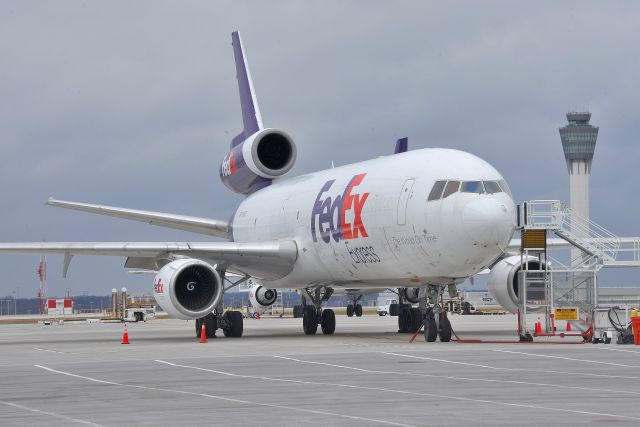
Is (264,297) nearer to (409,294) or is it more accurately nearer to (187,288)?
(409,294)

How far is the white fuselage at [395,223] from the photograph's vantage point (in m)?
24.2

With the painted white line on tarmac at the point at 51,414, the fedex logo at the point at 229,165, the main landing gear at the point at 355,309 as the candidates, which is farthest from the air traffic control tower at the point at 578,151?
the painted white line on tarmac at the point at 51,414

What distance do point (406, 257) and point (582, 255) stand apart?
5789 mm

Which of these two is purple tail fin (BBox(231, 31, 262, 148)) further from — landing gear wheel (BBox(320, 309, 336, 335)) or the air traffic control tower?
the air traffic control tower

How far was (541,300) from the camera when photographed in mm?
26859

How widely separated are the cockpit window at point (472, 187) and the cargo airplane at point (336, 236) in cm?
2

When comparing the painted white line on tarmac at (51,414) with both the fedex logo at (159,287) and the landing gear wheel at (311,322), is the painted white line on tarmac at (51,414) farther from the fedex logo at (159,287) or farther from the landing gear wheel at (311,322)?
the landing gear wheel at (311,322)

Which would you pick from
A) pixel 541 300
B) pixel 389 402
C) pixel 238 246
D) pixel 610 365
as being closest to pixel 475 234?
pixel 541 300

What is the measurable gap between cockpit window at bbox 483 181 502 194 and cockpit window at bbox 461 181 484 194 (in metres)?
0.12

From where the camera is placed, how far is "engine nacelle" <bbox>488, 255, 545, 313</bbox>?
29484mm

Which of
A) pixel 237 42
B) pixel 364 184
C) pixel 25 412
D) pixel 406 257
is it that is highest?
pixel 237 42

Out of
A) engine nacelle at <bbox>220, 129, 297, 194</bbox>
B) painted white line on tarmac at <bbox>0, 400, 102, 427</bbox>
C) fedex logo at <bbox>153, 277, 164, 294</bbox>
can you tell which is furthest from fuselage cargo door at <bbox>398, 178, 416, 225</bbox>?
painted white line on tarmac at <bbox>0, 400, 102, 427</bbox>

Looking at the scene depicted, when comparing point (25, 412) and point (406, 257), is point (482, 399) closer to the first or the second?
point (25, 412)

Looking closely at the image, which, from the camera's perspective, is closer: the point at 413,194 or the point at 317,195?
the point at 413,194
